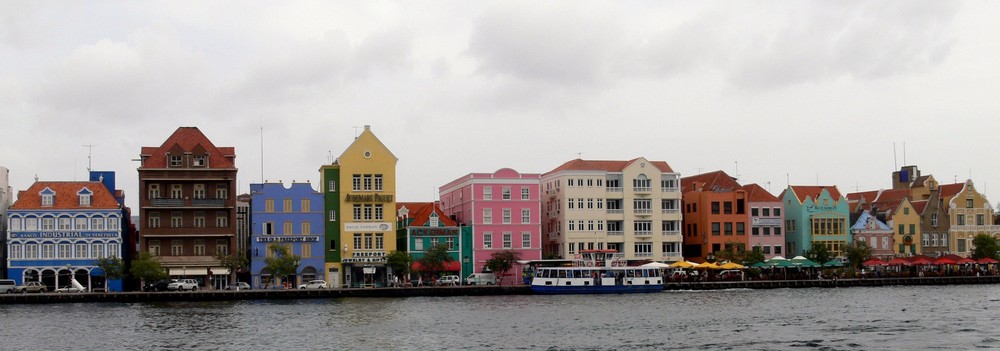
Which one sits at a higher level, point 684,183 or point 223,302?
point 684,183

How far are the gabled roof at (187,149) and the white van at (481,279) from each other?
2403 cm

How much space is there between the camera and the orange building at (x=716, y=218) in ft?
443

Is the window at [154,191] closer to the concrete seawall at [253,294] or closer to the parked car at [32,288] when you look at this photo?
the parked car at [32,288]

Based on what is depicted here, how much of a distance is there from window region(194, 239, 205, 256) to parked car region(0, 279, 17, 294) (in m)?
15.6

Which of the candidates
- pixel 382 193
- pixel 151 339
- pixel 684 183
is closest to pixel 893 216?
pixel 684 183

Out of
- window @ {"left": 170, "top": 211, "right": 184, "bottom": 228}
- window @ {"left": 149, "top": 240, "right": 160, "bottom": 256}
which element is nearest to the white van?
window @ {"left": 170, "top": 211, "right": 184, "bottom": 228}

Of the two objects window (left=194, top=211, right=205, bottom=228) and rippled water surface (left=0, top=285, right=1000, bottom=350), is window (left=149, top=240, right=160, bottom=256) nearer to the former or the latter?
window (left=194, top=211, right=205, bottom=228)

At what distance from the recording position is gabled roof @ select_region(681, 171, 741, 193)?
138 m

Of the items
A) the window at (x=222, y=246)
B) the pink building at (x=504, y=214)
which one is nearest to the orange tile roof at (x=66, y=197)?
the window at (x=222, y=246)

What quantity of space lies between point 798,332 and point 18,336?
41870 millimetres

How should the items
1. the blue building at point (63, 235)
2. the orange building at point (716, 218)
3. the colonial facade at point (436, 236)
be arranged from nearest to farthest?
the blue building at point (63, 235) → the colonial facade at point (436, 236) → the orange building at point (716, 218)

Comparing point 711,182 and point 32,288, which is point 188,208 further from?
point 711,182

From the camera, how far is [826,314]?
80.6m

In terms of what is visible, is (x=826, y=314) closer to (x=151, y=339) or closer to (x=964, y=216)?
(x=151, y=339)
